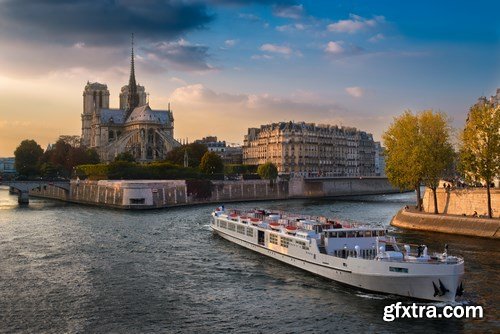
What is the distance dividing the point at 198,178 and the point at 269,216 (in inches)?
2616

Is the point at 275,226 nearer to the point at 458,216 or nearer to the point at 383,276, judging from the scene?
the point at 383,276

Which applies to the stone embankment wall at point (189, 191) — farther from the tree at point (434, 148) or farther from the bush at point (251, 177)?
the tree at point (434, 148)

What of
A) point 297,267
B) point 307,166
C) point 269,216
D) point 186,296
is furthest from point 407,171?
point 307,166

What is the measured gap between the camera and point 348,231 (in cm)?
3875

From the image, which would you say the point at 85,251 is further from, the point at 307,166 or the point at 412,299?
the point at 307,166

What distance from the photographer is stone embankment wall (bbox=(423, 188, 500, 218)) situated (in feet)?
187

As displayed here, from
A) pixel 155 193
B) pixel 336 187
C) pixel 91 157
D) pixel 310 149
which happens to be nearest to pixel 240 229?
pixel 155 193

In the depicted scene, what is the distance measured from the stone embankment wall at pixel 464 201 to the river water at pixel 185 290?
6.16 metres

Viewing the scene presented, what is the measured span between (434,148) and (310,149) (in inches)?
4027

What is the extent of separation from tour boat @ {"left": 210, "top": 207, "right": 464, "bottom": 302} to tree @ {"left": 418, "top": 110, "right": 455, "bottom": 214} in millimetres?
17333

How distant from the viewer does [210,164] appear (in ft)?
429

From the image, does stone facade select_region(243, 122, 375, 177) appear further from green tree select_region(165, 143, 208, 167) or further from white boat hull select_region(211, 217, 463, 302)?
white boat hull select_region(211, 217, 463, 302)

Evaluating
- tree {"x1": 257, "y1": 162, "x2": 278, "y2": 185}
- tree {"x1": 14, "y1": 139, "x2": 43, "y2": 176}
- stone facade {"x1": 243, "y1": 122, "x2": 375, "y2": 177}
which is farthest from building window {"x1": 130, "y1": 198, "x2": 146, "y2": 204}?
tree {"x1": 14, "y1": 139, "x2": 43, "y2": 176}

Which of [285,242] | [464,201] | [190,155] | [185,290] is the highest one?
[190,155]
